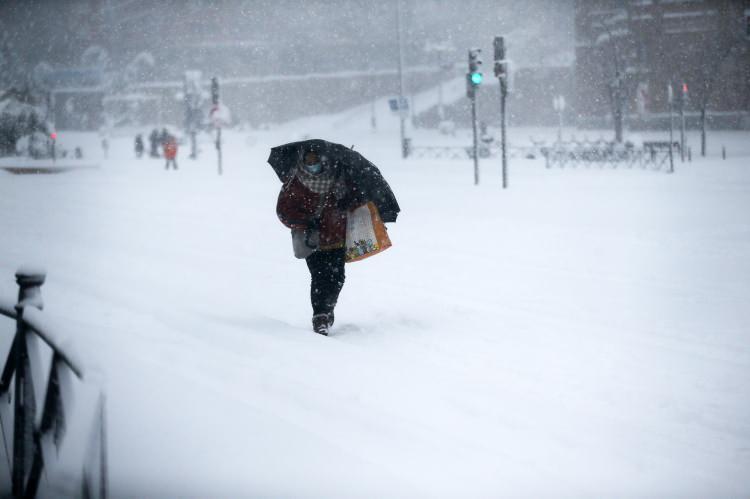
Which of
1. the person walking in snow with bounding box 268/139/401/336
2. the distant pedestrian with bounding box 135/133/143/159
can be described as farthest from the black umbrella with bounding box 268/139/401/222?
the distant pedestrian with bounding box 135/133/143/159

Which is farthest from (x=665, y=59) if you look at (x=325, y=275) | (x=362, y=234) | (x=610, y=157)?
(x=325, y=275)

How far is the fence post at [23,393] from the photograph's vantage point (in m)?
3.64

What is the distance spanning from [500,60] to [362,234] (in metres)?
12.7

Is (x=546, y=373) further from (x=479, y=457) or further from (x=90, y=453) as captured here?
(x=90, y=453)

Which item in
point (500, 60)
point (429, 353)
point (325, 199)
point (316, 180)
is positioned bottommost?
point (429, 353)

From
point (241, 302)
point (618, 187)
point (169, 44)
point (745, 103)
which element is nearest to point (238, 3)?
point (169, 44)

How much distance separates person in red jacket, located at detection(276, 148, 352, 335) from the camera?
6441mm

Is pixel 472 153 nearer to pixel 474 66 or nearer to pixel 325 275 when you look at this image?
pixel 474 66

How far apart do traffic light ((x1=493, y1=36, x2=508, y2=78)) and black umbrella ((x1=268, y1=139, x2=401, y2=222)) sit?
12289 millimetres

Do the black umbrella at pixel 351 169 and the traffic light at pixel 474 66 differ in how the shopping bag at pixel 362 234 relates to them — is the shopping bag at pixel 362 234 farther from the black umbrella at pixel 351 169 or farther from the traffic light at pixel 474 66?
the traffic light at pixel 474 66

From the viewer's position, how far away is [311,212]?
6.51m

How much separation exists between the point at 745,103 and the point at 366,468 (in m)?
47.6

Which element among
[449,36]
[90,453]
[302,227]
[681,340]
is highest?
[449,36]

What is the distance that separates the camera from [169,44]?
7381 cm
